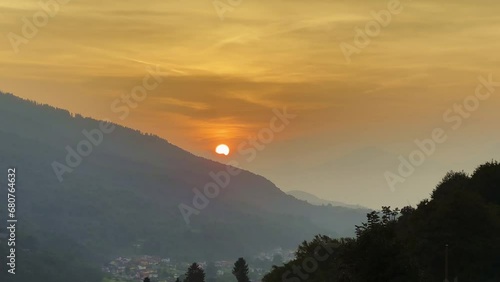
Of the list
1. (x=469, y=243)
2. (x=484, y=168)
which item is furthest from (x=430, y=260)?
(x=484, y=168)

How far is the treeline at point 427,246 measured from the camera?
7275 centimetres

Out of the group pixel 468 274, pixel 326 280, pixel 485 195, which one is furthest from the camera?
pixel 485 195

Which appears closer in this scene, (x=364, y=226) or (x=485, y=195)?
(x=364, y=226)

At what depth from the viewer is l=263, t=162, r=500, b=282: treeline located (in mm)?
72750

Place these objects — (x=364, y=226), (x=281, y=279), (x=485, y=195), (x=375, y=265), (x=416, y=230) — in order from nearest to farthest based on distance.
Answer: (x=375, y=265), (x=364, y=226), (x=416, y=230), (x=485, y=195), (x=281, y=279)

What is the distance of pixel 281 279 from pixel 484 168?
34.1 meters

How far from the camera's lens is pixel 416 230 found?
104m

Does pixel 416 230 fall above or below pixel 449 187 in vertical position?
below

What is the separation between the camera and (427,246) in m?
98.9

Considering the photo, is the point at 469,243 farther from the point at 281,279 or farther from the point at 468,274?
the point at 281,279

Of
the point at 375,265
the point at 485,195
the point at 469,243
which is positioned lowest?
the point at 375,265

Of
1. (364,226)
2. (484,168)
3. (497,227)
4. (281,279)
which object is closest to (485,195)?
(484,168)

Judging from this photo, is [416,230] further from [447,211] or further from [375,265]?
[375,265]

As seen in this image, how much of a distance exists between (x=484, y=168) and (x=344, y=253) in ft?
190
